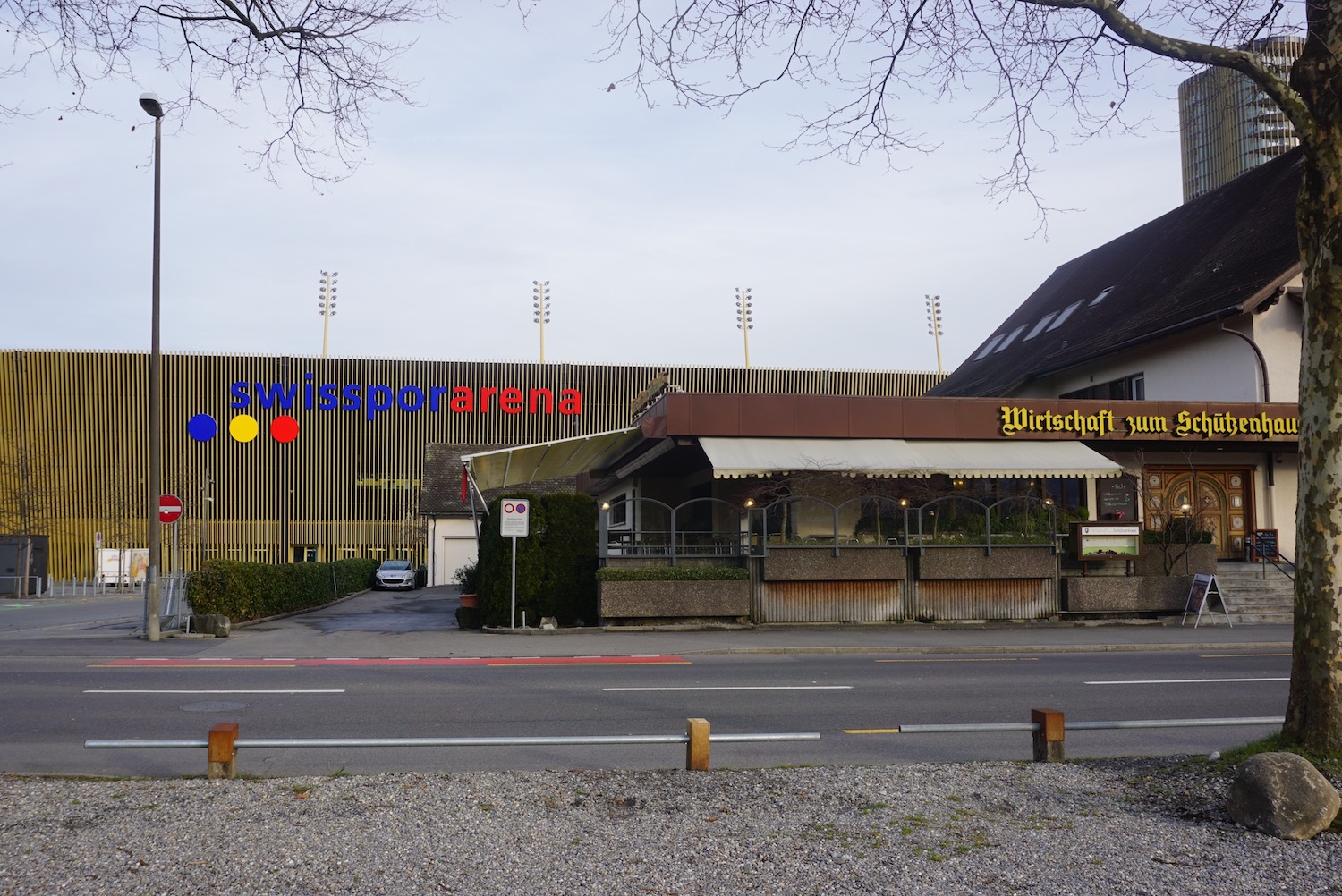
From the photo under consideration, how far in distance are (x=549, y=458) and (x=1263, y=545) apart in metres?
17.8

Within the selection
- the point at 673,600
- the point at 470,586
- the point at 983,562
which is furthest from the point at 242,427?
the point at 983,562

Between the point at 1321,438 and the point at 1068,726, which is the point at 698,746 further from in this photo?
the point at 1321,438

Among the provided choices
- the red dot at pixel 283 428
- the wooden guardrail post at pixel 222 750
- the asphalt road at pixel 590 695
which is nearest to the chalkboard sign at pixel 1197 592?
the asphalt road at pixel 590 695

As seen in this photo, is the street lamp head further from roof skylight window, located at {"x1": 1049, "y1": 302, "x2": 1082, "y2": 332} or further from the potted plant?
roof skylight window, located at {"x1": 1049, "y1": 302, "x2": 1082, "y2": 332}

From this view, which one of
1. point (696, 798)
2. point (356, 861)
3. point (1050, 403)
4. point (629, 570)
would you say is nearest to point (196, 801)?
point (356, 861)

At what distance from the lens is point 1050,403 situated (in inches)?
994

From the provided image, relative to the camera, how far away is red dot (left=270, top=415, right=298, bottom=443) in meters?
59.5

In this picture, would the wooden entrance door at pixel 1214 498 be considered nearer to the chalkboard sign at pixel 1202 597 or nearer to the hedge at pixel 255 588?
the chalkboard sign at pixel 1202 597

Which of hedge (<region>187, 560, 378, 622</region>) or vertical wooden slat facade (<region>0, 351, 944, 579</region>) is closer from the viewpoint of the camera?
hedge (<region>187, 560, 378, 622</region>)

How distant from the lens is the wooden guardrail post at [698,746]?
24.3 ft

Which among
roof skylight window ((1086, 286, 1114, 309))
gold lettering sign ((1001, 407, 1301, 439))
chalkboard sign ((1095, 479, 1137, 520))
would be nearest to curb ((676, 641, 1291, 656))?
chalkboard sign ((1095, 479, 1137, 520))

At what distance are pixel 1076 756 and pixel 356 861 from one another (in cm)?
531

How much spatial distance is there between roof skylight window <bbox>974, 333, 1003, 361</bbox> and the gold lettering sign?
55.8ft

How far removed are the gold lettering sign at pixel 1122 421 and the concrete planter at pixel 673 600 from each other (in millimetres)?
7652
